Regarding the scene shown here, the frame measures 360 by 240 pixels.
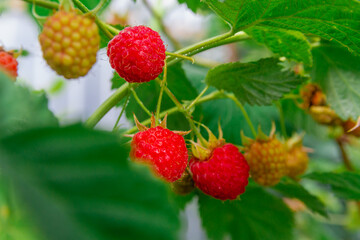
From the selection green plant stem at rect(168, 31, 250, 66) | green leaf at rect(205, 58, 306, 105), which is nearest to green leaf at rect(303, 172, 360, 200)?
green leaf at rect(205, 58, 306, 105)

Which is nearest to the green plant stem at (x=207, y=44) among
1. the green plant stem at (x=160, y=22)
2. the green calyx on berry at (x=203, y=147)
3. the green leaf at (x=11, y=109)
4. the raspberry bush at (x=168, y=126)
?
the raspberry bush at (x=168, y=126)

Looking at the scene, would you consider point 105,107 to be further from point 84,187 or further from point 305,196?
point 305,196

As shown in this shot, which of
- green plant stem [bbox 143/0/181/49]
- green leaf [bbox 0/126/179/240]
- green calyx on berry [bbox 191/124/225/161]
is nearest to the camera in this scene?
green leaf [bbox 0/126/179/240]

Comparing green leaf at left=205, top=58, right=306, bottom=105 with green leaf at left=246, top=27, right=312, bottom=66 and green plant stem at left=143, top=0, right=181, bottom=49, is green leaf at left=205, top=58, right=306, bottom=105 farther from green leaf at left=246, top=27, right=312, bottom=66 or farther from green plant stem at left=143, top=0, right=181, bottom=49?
green plant stem at left=143, top=0, right=181, bottom=49

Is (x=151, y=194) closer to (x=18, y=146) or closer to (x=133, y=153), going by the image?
(x=18, y=146)

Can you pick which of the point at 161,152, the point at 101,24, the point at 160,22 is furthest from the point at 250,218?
the point at 160,22
